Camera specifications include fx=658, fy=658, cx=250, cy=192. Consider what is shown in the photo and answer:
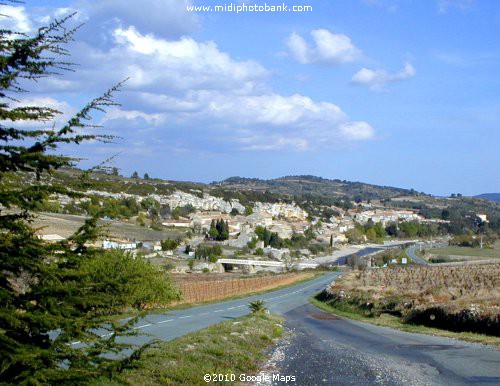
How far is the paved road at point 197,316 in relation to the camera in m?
20.1

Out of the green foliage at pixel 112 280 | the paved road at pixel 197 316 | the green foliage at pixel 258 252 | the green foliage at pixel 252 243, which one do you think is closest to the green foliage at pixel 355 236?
the green foliage at pixel 252 243

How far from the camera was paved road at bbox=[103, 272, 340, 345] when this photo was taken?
790 inches

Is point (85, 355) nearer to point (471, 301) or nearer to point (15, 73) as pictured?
point (15, 73)

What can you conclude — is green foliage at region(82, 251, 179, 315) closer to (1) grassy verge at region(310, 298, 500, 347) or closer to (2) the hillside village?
(1) grassy verge at region(310, 298, 500, 347)

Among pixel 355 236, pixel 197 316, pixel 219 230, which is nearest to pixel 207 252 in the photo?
pixel 219 230

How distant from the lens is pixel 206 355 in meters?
15.4

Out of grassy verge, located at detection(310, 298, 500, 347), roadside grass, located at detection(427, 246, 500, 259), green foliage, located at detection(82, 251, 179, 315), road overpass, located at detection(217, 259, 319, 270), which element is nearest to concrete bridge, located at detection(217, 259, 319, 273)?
road overpass, located at detection(217, 259, 319, 270)

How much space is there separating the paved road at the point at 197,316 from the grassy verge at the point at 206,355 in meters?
0.71

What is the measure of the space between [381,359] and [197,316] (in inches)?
569

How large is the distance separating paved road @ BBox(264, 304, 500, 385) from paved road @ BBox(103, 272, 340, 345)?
11.2ft

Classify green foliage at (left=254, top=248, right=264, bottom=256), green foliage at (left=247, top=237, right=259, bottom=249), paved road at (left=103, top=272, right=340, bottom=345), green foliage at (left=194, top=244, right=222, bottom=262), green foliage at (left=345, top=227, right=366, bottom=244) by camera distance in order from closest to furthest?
paved road at (left=103, top=272, right=340, bottom=345), green foliage at (left=194, top=244, right=222, bottom=262), green foliage at (left=254, top=248, right=264, bottom=256), green foliage at (left=247, top=237, right=259, bottom=249), green foliage at (left=345, top=227, right=366, bottom=244)

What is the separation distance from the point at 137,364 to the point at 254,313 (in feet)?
74.3

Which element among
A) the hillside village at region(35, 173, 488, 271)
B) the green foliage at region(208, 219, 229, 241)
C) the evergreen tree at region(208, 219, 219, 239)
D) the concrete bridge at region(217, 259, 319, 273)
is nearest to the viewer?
the concrete bridge at region(217, 259, 319, 273)

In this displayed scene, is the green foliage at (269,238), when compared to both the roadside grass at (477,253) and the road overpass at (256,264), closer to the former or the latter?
the road overpass at (256,264)
